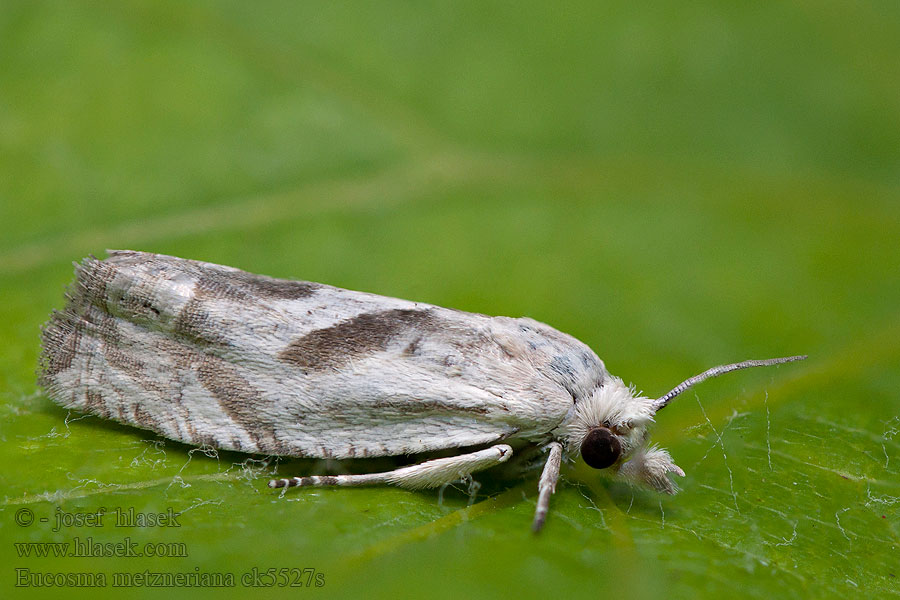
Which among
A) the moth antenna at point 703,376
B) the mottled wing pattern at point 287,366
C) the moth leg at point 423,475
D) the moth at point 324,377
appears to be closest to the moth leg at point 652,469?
the moth at point 324,377

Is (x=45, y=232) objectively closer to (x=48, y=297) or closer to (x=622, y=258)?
(x=48, y=297)

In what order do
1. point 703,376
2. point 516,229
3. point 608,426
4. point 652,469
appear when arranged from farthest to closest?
1. point 516,229
2. point 703,376
3. point 608,426
4. point 652,469

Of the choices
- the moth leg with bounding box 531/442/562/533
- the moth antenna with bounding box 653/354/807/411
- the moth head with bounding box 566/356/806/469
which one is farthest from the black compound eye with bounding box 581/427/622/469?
the moth antenna with bounding box 653/354/807/411

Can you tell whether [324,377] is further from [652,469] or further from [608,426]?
[652,469]

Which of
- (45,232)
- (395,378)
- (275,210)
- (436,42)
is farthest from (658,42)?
(45,232)

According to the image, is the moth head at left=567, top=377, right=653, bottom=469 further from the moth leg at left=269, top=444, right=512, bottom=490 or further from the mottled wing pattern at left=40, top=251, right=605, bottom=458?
the moth leg at left=269, top=444, right=512, bottom=490

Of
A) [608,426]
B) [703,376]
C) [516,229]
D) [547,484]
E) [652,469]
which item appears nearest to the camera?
[547,484]

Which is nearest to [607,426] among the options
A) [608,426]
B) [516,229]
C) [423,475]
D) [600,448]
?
[608,426]
